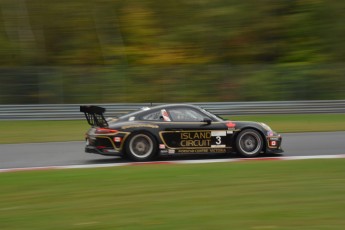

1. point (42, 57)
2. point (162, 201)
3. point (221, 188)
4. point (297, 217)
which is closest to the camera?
point (297, 217)

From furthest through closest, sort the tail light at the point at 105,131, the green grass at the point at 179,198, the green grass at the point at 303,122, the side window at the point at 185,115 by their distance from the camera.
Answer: the green grass at the point at 303,122
the side window at the point at 185,115
the tail light at the point at 105,131
the green grass at the point at 179,198

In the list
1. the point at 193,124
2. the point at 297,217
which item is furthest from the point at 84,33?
the point at 297,217

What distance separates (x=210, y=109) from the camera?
21438mm

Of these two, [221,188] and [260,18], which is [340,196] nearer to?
[221,188]

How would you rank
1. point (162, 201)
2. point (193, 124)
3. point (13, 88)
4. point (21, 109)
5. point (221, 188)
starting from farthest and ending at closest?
point (13, 88) → point (21, 109) → point (193, 124) → point (221, 188) → point (162, 201)

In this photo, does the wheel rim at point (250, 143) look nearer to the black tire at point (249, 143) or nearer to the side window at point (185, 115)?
the black tire at point (249, 143)

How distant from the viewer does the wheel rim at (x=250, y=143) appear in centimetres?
1181

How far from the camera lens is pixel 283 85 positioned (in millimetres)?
24359

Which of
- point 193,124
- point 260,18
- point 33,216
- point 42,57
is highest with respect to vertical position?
point 260,18

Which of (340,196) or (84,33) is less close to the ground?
(84,33)

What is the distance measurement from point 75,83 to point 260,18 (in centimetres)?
1269

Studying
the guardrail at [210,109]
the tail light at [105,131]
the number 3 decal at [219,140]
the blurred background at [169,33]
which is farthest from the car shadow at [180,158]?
the blurred background at [169,33]

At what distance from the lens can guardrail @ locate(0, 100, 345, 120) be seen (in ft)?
69.7

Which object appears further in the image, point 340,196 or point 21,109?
point 21,109
